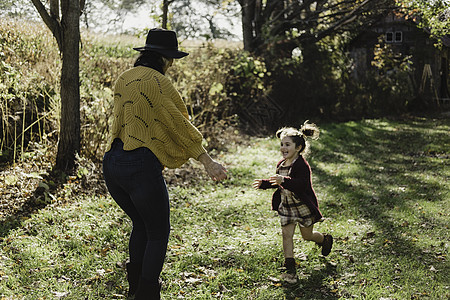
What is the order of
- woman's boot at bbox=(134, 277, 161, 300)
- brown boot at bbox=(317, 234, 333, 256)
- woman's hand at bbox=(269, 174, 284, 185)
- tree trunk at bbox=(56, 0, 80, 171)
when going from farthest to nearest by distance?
tree trunk at bbox=(56, 0, 80, 171) < brown boot at bbox=(317, 234, 333, 256) < woman's hand at bbox=(269, 174, 284, 185) < woman's boot at bbox=(134, 277, 161, 300)

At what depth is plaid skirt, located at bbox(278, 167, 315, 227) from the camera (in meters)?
4.54

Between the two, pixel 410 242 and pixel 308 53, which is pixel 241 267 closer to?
pixel 410 242

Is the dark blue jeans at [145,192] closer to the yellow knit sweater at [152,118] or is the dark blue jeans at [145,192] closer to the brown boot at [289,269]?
the yellow knit sweater at [152,118]

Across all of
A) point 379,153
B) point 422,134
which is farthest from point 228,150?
point 422,134

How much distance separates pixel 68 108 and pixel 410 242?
541cm

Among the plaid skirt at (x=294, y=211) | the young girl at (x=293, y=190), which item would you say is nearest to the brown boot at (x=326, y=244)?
the young girl at (x=293, y=190)

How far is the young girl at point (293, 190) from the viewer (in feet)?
14.6

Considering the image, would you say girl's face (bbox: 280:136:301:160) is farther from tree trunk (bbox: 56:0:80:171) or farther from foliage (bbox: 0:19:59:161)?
foliage (bbox: 0:19:59:161)

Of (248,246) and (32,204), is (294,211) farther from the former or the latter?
(32,204)

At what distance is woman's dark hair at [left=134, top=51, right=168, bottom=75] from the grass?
6.79 ft

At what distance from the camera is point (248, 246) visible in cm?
539

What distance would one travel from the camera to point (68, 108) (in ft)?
24.4

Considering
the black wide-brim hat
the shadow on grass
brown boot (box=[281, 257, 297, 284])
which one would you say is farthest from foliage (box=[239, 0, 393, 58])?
the black wide-brim hat

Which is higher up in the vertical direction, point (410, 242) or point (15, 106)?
point (15, 106)
